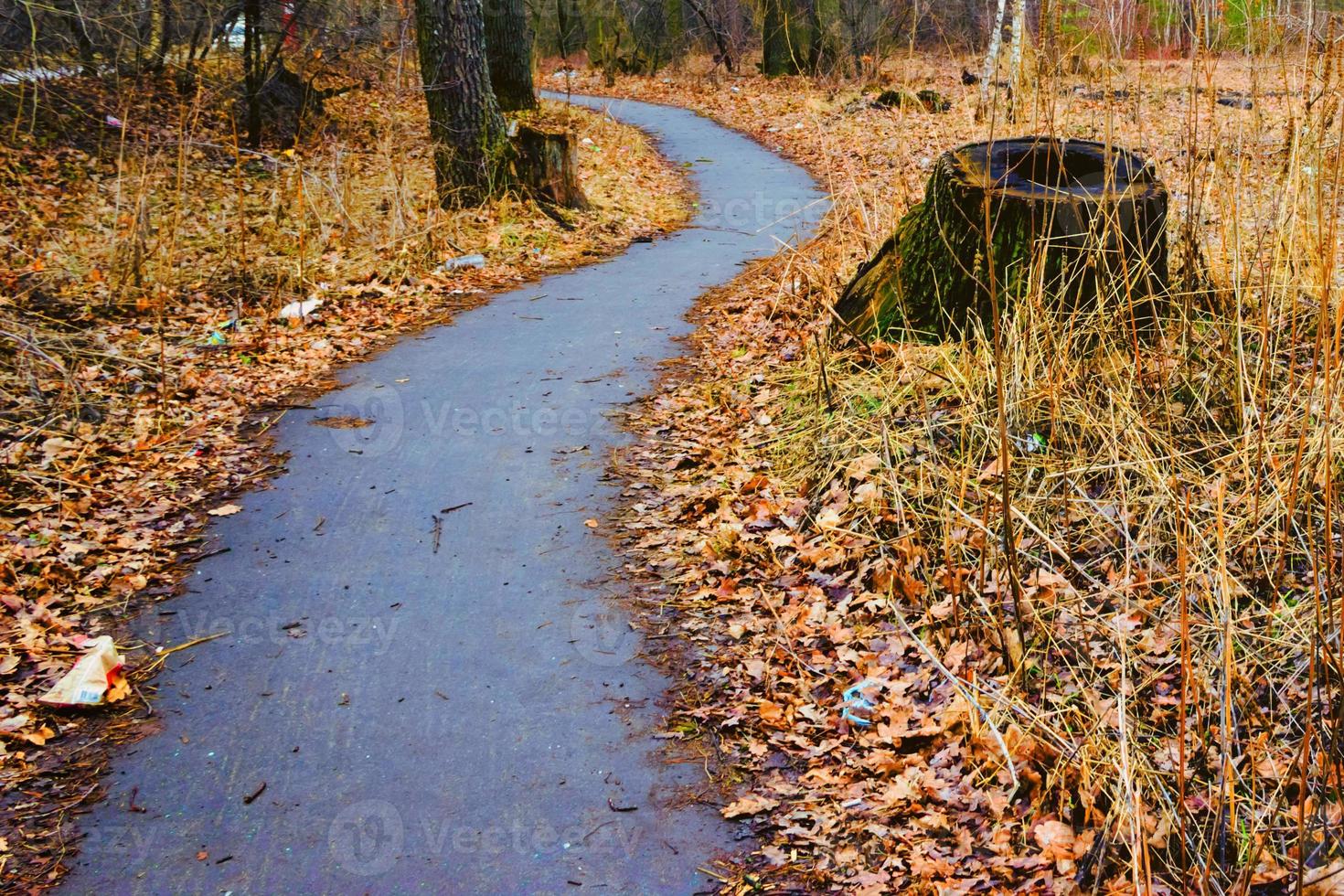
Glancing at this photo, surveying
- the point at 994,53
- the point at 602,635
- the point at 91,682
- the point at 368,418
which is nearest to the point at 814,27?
the point at 994,53

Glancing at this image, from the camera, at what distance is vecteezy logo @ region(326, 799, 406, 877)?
3316mm

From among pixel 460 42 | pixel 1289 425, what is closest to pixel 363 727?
pixel 1289 425

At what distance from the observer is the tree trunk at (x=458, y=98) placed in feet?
36.9

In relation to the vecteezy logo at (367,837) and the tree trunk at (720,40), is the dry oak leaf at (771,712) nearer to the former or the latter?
the vecteezy logo at (367,837)

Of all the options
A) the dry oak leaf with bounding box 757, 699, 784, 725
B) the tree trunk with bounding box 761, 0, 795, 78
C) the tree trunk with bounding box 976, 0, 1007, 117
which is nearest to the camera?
the dry oak leaf with bounding box 757, 699, 784, 725

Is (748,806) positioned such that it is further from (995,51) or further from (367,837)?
(995,51)

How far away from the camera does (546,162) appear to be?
12.0 meters

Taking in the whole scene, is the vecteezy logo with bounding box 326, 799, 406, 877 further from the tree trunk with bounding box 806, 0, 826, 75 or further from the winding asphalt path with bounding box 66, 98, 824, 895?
the tree trunk with bounding box 806, 0, 826, 75

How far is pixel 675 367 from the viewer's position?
303 inches

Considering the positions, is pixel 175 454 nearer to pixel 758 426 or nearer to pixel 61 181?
pixel 758 426

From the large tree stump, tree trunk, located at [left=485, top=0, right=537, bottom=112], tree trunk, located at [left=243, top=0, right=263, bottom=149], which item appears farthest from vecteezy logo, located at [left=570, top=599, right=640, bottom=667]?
tree trunk, located at [left=485, top=0, right=537, bottom=112]

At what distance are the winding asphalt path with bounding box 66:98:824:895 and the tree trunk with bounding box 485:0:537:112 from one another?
7.69 m

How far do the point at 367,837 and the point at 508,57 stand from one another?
12467mm

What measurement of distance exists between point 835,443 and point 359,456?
2.95 m
